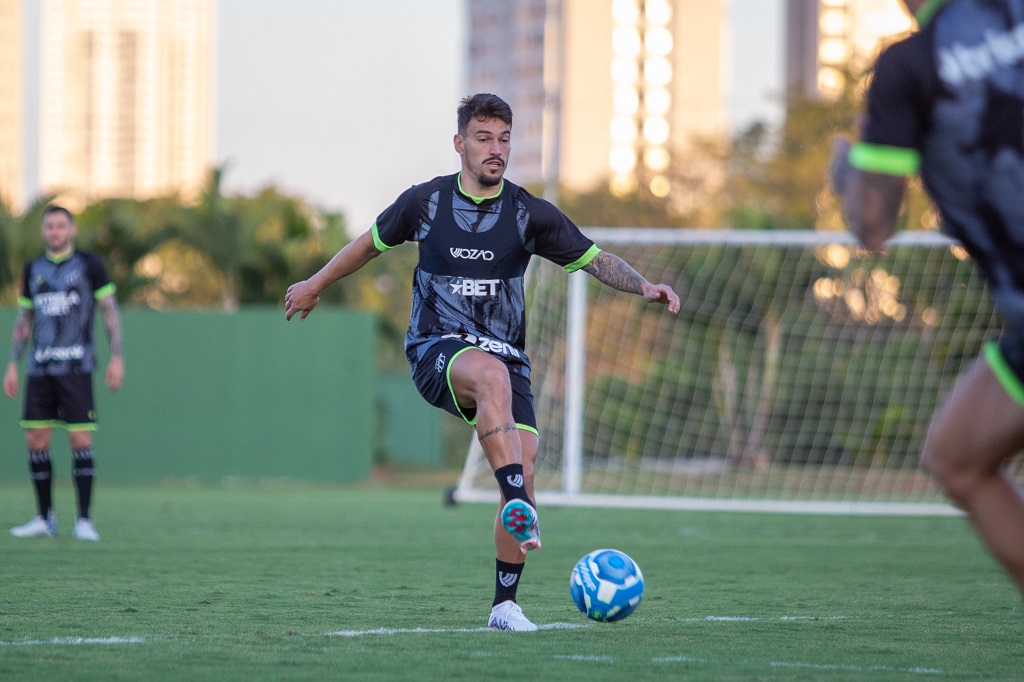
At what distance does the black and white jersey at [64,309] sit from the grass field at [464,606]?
4.41 feet

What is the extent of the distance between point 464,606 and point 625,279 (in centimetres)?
167

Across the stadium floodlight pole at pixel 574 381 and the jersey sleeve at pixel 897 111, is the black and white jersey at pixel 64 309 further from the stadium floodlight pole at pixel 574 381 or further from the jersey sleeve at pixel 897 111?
the jersey sleeve at pixel 897 111

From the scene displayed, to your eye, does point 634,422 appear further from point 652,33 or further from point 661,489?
point 652,33

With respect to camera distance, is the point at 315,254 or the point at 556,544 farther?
the point at 315,254

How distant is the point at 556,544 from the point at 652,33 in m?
141

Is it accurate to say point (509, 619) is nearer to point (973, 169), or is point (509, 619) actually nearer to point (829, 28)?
point (973, 169)

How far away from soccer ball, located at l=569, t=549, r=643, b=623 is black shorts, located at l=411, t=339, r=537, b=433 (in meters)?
0.64

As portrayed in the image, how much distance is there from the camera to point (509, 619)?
5652 millimetres

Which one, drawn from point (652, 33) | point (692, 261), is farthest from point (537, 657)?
point (652, 33)

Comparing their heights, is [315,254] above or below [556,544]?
above

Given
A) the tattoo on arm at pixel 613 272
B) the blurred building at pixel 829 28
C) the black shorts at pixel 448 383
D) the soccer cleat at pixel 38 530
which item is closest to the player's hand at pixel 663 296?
the tattoo on arm at pixel 613 272

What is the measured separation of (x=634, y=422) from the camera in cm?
2242

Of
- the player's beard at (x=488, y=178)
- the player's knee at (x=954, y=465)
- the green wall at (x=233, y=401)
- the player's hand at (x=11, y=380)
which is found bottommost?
the green wall at (x=233, y=401)

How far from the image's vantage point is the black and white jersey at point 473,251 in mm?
6031
